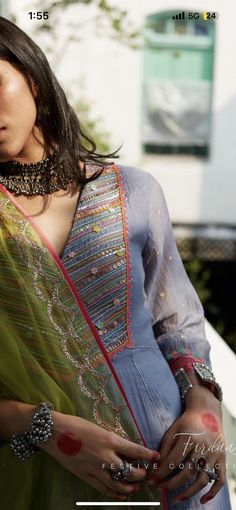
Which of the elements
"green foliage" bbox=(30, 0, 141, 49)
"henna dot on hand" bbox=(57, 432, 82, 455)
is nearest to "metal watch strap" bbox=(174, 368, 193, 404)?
"henna dot on hand" bbox=(57, 432, 82, 455)

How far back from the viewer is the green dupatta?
1.31 m

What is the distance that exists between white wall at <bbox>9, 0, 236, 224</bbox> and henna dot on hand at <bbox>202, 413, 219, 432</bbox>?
18.8ft

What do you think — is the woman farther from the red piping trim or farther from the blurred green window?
the blurred green window

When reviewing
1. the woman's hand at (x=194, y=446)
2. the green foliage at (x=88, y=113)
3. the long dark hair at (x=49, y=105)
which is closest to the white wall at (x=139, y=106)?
the green foliage at (x=88, y=113)

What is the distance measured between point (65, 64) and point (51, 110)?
580 cm

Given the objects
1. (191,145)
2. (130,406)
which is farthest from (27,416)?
(191,145)

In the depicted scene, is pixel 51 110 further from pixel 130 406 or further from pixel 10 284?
pixel 130 406

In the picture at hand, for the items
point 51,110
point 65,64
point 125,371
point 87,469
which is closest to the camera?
point 87,469

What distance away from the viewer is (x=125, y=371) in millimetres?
1411

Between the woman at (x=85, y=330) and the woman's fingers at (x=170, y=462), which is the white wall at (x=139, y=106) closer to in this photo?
the woman at (x=85, y=330)

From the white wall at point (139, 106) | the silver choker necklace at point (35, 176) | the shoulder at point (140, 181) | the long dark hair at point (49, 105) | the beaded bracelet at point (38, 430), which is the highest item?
the long dark hair at point (49, 105)

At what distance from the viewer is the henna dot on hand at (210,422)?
1403 millimetres

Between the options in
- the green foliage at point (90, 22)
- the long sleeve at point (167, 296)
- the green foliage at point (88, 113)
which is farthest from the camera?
the green foliage at point (88, 113)

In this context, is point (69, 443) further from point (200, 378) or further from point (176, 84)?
point (176, 84)
